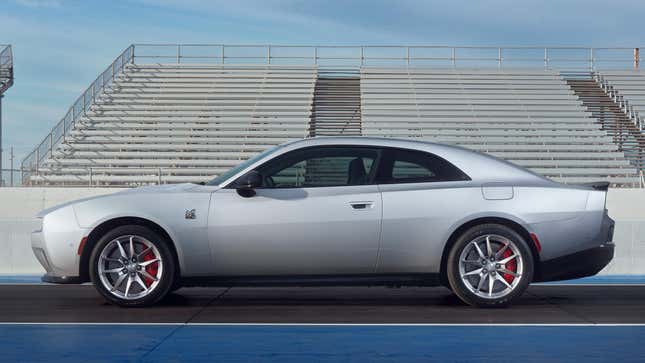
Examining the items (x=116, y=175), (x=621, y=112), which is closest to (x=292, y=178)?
(x=116, y=175)

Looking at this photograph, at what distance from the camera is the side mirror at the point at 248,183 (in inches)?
305

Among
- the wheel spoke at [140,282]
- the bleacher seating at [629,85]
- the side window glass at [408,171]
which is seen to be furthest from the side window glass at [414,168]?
the bleacher seating at [629,85]

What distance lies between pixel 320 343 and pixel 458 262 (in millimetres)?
2161

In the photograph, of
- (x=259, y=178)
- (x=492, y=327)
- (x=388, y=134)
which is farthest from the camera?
(x=388, y=134)

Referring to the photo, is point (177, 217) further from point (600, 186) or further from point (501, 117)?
point (501, 117)

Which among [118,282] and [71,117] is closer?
[118,282]

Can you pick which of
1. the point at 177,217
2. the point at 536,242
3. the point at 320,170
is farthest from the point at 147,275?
the point at 536,242

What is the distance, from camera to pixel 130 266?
784cm

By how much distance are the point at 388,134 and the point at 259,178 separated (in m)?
17.9

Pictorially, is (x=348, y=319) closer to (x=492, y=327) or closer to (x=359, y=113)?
(x=492, y=327)

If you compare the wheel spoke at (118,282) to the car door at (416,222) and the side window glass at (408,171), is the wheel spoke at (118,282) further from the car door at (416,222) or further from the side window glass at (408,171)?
Result: the side window glass at (408,171)

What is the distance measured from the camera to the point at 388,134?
25453mm

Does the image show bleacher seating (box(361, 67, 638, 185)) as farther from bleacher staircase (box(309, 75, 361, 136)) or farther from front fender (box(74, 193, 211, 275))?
front fender (box(74, 193, 211, 275))

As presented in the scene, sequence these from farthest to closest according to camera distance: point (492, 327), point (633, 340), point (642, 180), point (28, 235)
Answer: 1. point (642, 180)
2. point (28, 235)
3. point (492, 327)
4. point (633, 340)
